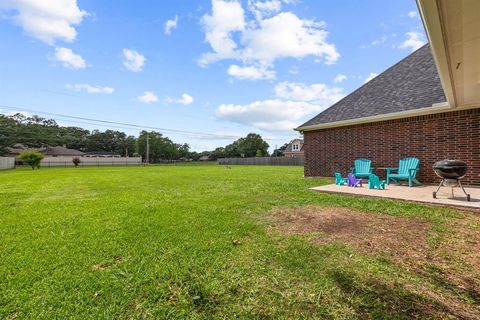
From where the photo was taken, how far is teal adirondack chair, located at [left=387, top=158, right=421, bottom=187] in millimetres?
6996

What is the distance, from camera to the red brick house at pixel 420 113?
307 centimetres

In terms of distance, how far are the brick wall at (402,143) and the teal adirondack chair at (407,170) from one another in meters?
0.34

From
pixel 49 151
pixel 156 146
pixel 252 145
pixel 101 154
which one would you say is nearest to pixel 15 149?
pixel 49 151

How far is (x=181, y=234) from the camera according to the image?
3275mm

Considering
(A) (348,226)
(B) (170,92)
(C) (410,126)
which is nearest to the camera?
(A) (348,226)

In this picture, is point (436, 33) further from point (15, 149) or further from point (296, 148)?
point (15, 149)

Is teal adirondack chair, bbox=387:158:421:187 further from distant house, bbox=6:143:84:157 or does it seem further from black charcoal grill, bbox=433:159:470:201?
distant house, bbox=6:143:84:157

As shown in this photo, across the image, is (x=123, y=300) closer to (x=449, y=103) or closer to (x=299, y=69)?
(x=449, y=103)

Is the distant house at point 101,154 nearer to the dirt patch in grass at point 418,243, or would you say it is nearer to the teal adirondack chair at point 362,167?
the teal adirondack chair at point 362,167

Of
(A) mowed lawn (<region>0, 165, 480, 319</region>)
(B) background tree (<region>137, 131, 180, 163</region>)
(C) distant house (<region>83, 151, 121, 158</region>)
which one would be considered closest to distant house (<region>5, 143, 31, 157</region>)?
(C) distant house (<region>83, 151, 121, 158</region>)

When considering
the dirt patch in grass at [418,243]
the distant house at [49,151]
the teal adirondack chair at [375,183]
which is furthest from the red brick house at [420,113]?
the distant house at [49,151]

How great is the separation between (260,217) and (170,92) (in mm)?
22123

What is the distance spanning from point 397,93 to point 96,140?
81606 millimetres

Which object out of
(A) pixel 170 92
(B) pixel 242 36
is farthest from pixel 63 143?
(B) pixel 242 36
